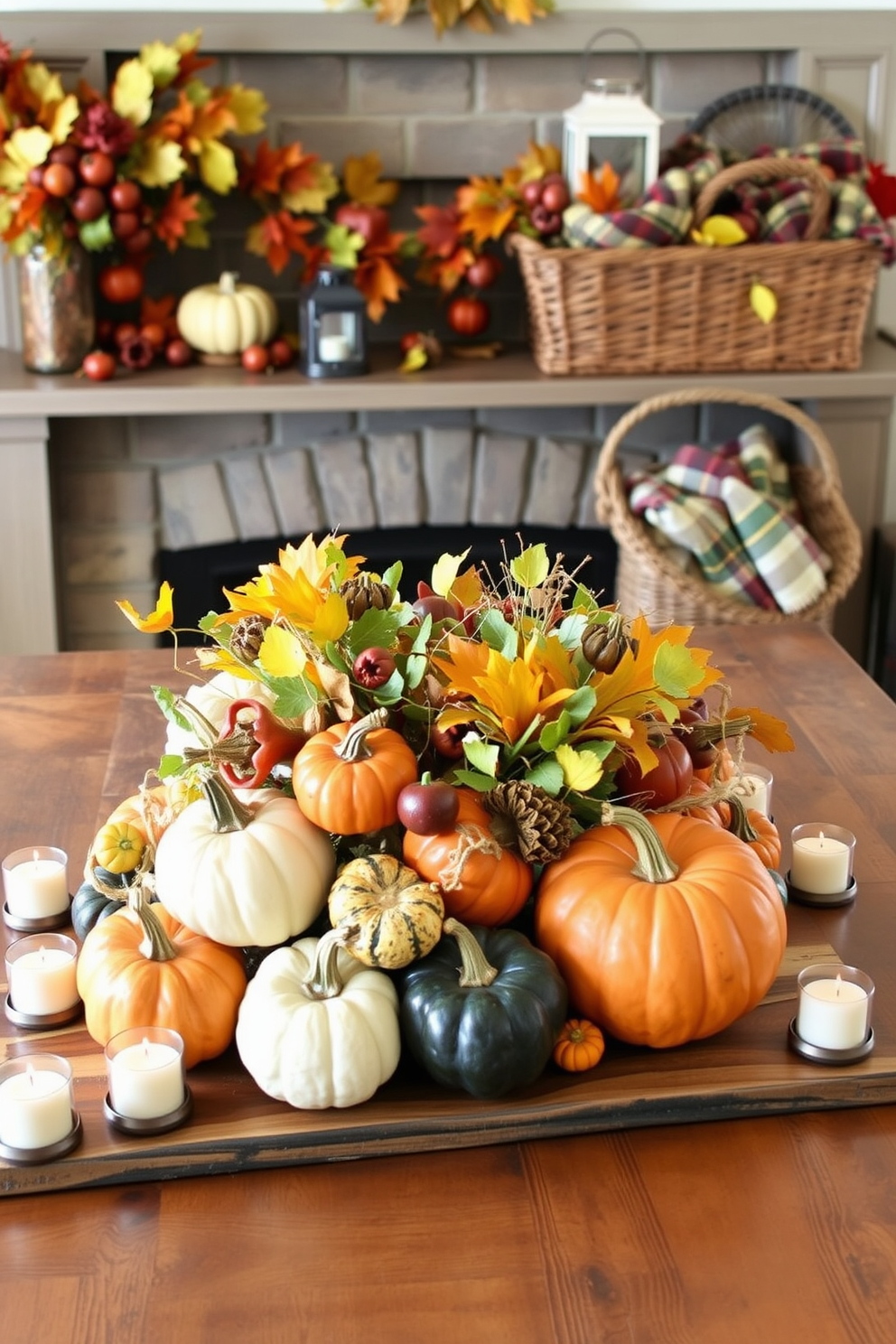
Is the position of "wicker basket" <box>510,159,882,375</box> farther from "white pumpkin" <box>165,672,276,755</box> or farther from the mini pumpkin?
the mini pumpkin

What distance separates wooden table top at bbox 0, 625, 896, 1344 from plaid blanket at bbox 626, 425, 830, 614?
1.72m

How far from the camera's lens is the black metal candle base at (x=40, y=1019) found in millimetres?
1278

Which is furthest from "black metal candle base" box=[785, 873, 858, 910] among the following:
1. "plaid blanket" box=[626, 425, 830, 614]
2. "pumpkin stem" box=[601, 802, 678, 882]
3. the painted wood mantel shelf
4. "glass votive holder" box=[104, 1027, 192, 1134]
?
the painted wood mantel shelf

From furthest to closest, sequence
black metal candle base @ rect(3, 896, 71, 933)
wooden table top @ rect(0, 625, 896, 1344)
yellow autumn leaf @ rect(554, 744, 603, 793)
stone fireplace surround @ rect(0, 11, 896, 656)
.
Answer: stone fireplace surround @ rect(0, 11, 896, 656)
black metal candle base @ rect(3, 896, 71, 933)
yellow autumn leaf @ rect(554, 744, 603, 793)
wooden table top @ rect(0, 625, 896, 1344)

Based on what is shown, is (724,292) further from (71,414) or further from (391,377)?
(71,414)

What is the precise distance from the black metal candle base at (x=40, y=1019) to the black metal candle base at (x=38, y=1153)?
0.54ft

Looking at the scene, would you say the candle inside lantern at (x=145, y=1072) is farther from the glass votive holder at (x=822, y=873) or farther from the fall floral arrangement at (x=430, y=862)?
the glass votive holder at (x=822, y=873)

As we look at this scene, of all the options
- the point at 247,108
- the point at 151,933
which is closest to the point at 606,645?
the point at 151,933

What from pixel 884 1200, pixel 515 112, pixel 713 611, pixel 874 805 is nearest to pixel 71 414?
pixel 515 112

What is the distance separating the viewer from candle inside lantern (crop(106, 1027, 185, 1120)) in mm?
1135

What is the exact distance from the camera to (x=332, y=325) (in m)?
3.02

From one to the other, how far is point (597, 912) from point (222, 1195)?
0.34m

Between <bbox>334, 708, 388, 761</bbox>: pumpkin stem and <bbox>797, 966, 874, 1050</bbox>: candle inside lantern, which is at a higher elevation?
<bbox>334, 708, 388, 761</bbox>: pumpkin stem

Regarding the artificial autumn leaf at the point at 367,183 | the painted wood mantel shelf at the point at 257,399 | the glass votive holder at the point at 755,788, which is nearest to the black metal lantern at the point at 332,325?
the painted wood mantel shelf at the point at 257,399
